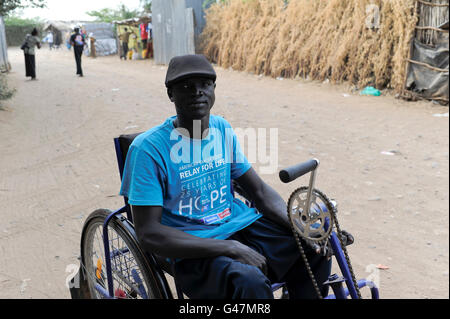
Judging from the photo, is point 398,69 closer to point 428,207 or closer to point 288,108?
point 288,108

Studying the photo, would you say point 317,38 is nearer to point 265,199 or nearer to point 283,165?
A: point 283,165

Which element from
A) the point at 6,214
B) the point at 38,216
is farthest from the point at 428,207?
the point at 6,214

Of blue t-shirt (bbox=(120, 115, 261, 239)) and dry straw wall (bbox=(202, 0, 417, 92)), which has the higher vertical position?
dry straw wall (bbox=(202, 0, 417, 92))

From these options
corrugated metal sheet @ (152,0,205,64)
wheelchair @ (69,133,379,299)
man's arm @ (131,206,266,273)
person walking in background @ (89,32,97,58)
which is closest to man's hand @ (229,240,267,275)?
man's arm @ (131,206,266,273)

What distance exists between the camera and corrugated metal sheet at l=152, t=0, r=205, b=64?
15172 millimetres

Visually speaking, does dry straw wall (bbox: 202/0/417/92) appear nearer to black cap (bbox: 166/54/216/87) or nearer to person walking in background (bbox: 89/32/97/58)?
black cap (bbox: 166/54/216/87)

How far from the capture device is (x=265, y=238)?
1.87m

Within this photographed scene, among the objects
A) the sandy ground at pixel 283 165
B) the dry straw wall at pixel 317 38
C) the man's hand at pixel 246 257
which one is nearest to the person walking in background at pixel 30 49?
the sandy ground at pixel 283 165

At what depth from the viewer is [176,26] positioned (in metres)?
15.7

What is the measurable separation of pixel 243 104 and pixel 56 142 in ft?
12.6

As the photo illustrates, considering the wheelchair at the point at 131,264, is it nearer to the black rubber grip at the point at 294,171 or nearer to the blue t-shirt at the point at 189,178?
the black rubber grip at the point at 294,171

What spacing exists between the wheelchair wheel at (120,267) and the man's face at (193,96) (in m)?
0.56

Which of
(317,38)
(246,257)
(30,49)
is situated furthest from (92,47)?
(246,257)

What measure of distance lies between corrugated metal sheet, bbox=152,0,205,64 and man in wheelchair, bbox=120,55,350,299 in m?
13.8
